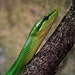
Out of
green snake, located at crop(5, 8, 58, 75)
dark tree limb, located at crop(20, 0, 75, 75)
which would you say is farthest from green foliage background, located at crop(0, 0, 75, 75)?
dark tree limb, located at crop(20, 0, 75, 75)

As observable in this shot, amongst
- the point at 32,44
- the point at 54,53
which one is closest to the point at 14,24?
the point at 32,44

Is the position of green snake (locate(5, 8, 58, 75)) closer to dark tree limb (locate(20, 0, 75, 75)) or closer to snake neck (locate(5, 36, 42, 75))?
snake neck (locate(5, 36, 42, 75))

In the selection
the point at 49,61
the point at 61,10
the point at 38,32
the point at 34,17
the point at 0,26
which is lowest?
the point at 49,61

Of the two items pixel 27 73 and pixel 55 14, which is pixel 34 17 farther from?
pixel 27 73

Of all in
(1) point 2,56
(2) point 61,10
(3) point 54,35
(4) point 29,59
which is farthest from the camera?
(1) point 2,56

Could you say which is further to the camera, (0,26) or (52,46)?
(0,26)

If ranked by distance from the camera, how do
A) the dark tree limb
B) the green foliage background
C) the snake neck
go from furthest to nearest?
the green foliage background
the snake neck
the dark tree limb

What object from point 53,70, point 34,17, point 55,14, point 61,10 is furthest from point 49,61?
point 34,17
